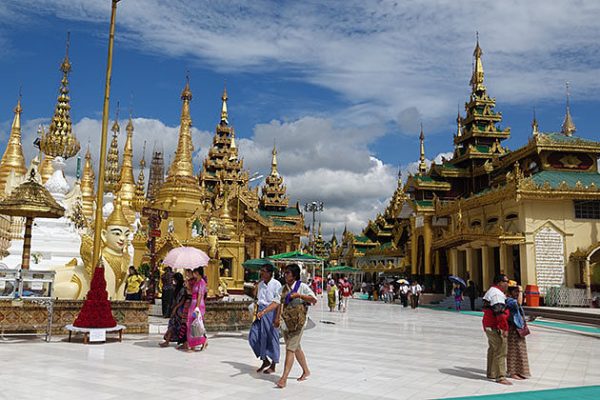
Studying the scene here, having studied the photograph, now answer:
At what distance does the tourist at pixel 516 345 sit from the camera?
25.0ft

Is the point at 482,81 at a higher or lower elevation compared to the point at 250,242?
higher

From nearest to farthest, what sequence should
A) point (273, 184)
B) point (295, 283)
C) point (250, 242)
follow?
point (295, 283) → point (250, 242) → point (273, 184)

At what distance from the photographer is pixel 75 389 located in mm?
6172

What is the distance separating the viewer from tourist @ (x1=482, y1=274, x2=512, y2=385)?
7.34 metres

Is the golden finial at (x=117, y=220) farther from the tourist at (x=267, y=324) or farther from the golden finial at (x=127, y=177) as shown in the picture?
the golden finial at (x=127, y=177)

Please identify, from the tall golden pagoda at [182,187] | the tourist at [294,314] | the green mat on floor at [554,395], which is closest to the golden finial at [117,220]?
the tall golden pagoda at [182,187]

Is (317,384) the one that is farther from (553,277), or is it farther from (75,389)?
(553,277)

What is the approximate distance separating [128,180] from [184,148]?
51.9 feet

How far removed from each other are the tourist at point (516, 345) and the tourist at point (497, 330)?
0.28 m

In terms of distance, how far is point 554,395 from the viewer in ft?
21.7

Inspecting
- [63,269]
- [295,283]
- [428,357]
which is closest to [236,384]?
[295,283]

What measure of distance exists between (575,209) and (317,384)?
21.5m

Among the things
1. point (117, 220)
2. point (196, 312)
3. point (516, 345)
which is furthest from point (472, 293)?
point (196, 312)

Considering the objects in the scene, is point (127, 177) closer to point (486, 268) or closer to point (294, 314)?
point (486, 268)
